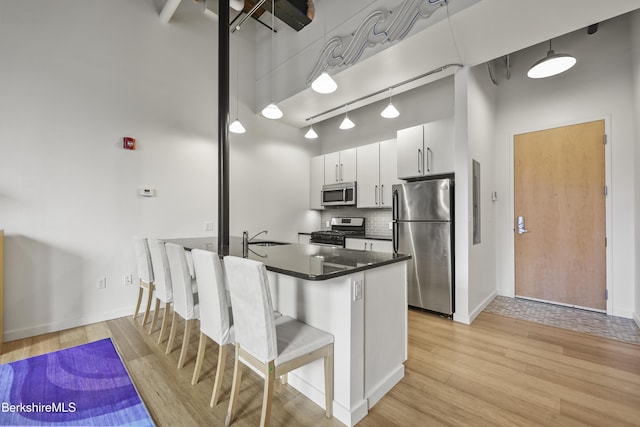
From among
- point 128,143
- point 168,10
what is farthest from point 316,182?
point 168,10

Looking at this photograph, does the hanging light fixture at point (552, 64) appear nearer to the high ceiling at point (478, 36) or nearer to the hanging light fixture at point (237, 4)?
the high ceiling at point (478, 36)

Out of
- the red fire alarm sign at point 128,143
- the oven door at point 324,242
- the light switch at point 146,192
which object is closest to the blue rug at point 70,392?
the light switch at point 146,192

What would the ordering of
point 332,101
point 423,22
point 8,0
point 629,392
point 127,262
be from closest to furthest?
point 629,392 → point 423,22 → point 8,0 → point 127,262 → point 332,101

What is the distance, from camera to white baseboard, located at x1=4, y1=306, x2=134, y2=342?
272 centimetres

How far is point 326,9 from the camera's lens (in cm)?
344

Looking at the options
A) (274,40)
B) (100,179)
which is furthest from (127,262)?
(274,40)

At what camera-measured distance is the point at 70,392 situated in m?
1.88

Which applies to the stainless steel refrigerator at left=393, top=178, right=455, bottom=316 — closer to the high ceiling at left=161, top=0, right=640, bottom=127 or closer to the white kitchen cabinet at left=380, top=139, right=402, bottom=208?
the white kitchen cabinet at left=380, top=139, right=402, bottom=208

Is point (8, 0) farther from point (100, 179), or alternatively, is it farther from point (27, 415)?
point (27, 415)

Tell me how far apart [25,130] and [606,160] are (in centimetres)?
632

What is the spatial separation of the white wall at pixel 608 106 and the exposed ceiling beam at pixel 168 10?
4.53 meters

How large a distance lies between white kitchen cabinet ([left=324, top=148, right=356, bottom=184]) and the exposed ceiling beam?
297cm

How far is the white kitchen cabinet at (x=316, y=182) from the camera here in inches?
208

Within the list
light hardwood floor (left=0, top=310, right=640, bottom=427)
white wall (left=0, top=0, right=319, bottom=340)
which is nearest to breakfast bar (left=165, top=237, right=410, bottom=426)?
light hardwood floor (left=0, top=310, right=640, bottom=427)
